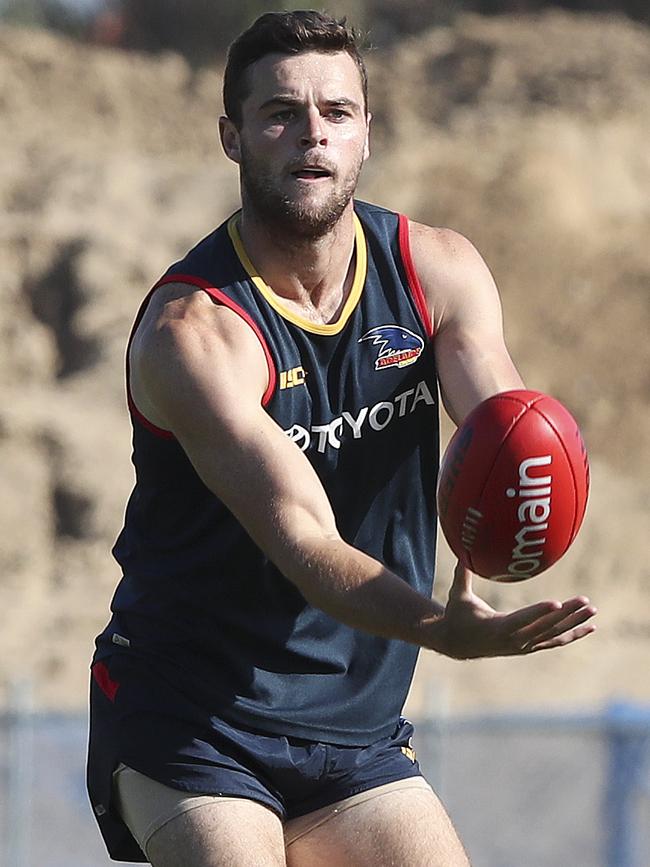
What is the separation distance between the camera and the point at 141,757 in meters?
4.47

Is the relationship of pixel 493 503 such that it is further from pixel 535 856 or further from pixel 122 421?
pixel 122 421

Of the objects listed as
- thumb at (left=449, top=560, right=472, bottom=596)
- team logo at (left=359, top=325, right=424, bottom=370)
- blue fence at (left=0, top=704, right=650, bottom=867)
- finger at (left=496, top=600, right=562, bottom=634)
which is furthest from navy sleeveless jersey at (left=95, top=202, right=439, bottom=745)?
blue fence at (left=0, top=704, right=650, bottom=867)

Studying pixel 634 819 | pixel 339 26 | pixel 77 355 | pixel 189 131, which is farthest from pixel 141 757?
pixel 189 131

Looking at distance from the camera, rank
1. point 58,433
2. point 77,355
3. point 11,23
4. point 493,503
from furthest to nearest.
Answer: point 11,23
point 77,355
point 58,433
point 493,503

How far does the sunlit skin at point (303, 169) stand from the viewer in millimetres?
4520

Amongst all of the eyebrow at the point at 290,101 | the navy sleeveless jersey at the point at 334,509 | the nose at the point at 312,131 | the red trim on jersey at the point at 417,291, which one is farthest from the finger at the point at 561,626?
the eyebrow at the point at 290,101

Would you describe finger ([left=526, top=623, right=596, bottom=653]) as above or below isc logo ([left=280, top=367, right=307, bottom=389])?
below

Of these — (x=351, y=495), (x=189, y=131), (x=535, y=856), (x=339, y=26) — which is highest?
(x=189, y=131)

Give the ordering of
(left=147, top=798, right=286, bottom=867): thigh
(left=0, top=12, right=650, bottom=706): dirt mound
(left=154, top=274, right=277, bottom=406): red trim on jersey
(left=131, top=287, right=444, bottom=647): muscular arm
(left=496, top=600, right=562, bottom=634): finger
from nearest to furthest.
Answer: (left=496, top=600, right=562, bottom=634): finger → (left=131, top=287, right=444, bottom=647): muscular arm → (left=147, top=798, right=286, bottom=867): thigh → (left=154, top=274, right=277, bottom=406): red trim on jersey → (left=0, top=12, right=650, bottom=706): dirt mound

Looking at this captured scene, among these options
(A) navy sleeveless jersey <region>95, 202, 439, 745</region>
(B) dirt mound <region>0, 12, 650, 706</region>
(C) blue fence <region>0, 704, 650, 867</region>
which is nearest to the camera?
(A) navy sleeveless jersey <region>95, 202, 439, 745</region>

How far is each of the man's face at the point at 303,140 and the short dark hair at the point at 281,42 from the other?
26mm

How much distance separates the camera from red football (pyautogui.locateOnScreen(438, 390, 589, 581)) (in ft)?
12.7

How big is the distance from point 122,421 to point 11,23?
17.6 meters

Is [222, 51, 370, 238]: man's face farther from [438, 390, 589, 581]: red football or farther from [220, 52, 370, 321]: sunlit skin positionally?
[438, 390, 589, 581]: red football
